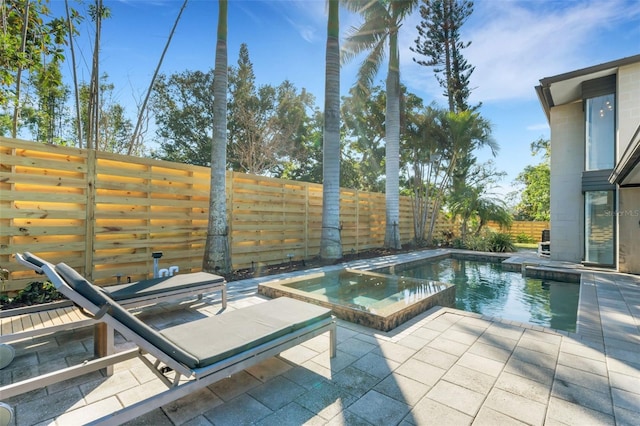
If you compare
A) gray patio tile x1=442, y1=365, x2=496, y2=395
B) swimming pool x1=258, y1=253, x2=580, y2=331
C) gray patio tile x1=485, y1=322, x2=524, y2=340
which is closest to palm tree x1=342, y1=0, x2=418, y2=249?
swimming pool x1=258, y1=253, x2=580, y2=331

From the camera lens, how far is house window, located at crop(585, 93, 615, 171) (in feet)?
26.8

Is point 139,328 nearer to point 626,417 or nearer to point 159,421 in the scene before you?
point 159,421

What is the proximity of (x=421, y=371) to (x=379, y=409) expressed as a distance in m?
0.70

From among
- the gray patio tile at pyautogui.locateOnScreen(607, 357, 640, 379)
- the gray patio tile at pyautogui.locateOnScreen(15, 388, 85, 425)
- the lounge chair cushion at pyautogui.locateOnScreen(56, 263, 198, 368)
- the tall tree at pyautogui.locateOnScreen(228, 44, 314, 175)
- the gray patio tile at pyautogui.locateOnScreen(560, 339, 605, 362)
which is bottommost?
the gray patio tile at pyautogui.locateOnScreen(560, 339, 605, 362)

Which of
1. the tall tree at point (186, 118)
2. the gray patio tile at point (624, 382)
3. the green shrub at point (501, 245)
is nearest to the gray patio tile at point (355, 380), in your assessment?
the gray patio tile at point (624, 382)

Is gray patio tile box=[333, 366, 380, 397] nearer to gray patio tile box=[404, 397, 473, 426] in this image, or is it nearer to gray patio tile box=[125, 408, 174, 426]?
gray patio tile box=[404, 397, 473, 426]

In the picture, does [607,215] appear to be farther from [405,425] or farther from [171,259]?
[171,259]

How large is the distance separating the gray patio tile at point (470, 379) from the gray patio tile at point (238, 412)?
4.94 ft

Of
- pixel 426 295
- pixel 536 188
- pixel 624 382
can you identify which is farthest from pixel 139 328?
pixel 536 188

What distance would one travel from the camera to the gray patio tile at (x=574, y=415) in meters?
1.86

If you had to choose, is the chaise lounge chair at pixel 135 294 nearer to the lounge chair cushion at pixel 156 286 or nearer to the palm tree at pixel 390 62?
the lounge chair cushion at pixel 156 286

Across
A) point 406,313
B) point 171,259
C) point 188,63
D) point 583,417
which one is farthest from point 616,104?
point 188,63

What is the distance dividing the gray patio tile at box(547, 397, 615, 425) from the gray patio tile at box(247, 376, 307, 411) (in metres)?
1.73

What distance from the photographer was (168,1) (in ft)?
23.6
